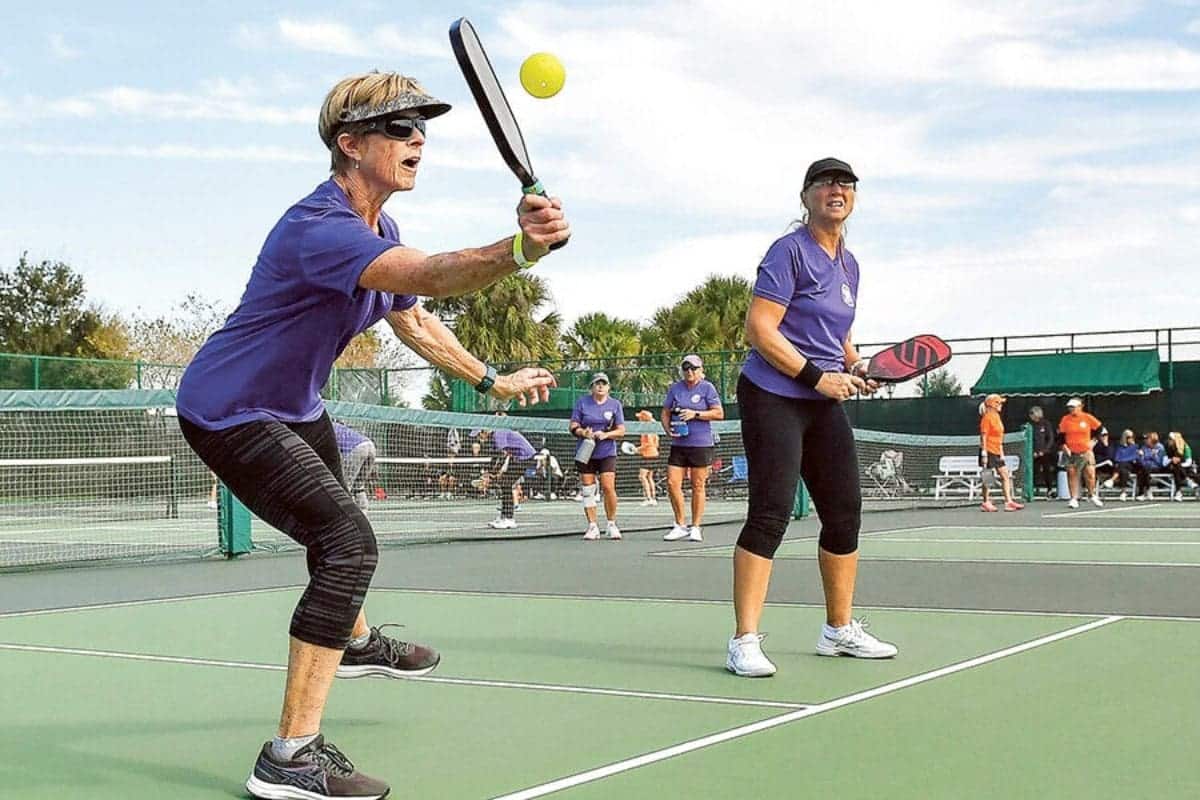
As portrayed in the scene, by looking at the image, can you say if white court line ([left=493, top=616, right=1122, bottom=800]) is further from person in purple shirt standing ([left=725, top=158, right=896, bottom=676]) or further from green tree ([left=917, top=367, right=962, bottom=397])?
green tree ([left=917, top=367, right=962, bottom=397])

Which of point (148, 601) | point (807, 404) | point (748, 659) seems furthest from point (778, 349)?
point (148, 601)

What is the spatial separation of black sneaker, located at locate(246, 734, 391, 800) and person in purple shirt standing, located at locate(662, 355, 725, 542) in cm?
1114

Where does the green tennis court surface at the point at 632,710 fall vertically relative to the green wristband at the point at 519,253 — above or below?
below

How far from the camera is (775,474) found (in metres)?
6.14

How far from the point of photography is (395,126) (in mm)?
4219

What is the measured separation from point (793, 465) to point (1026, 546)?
27.3ft

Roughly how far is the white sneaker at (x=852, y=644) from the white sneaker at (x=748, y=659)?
50 cm

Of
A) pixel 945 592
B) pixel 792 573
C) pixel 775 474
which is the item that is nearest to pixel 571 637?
pixel 775 474

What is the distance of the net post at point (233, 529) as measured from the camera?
13453 mm

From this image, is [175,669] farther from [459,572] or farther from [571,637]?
[459,572]

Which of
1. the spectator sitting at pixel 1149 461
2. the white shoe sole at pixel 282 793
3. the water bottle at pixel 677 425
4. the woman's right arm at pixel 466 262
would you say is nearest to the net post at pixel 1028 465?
the spectator sitting at pixel 1149 461

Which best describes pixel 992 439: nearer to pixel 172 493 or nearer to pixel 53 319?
pixel 172 493

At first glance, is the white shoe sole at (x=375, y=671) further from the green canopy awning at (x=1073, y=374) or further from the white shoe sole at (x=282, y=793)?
the green canopy awning at (x=1073, y=374)

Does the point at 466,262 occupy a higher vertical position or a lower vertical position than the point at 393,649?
higher
